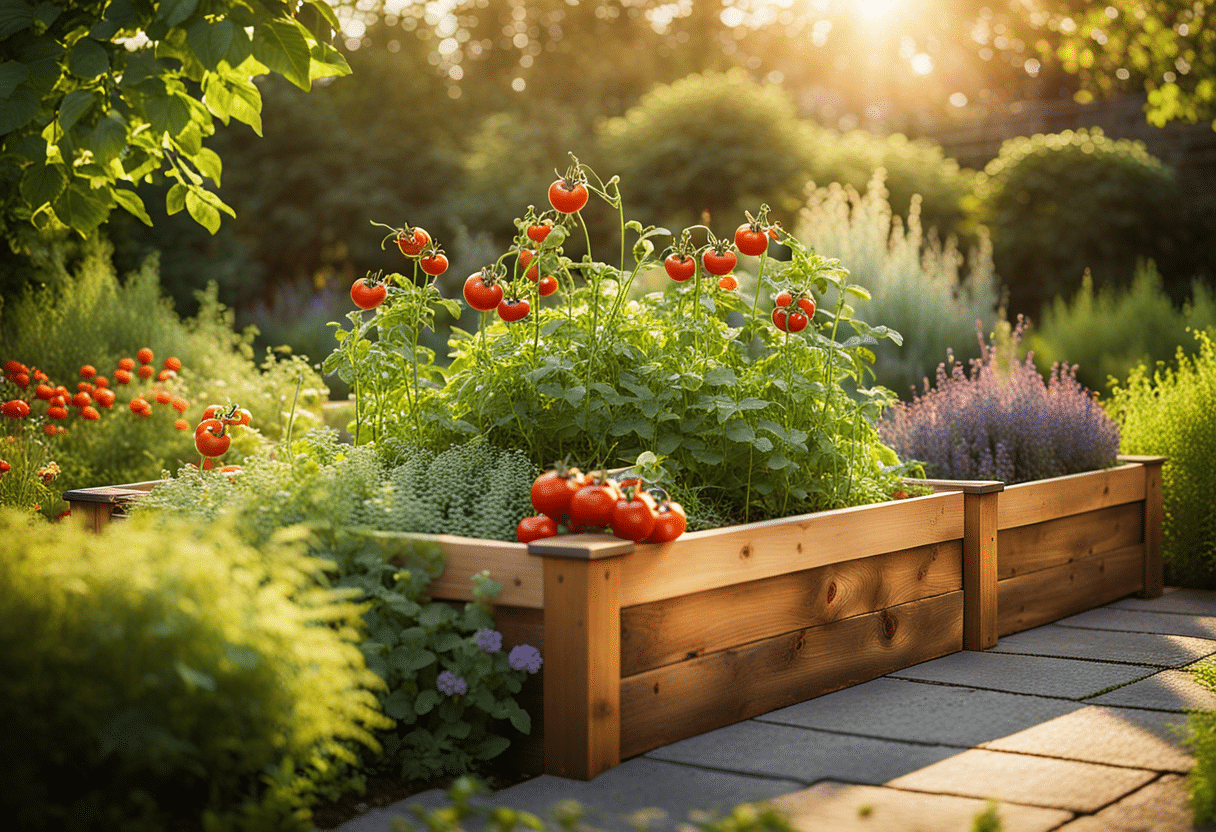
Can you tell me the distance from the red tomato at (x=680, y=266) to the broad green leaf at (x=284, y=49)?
104 centimetres

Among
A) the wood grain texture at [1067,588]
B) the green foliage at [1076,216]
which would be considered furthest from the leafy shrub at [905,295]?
the green foliage at [1076,216]

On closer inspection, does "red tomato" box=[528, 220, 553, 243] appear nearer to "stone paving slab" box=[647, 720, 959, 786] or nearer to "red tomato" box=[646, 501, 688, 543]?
"red tomato" box=[646, 501, 688, 543]

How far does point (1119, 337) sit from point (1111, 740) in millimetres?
4456

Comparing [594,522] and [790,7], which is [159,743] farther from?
[790,7]

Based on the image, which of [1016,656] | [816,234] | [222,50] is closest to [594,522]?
[222,50]

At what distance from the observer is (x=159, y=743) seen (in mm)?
1706

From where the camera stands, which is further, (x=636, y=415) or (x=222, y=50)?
(x=636, y=415)

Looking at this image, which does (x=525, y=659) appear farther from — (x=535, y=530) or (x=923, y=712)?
(x=923, y=712)

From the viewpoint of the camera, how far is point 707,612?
8.71ft

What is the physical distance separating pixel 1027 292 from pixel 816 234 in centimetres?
531

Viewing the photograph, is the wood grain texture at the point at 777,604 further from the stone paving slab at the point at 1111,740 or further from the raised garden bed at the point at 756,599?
the stone paving slab at the point at 1111,740

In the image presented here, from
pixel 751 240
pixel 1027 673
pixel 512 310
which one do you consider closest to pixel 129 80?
pixel 512 310

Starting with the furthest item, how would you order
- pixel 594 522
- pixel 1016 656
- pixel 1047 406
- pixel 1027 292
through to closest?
pixel 1027 292 < pixel 1047 406 < pixel 1016 656 < pixel 594 522

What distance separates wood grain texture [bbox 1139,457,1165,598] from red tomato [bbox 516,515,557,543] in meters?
2.84
